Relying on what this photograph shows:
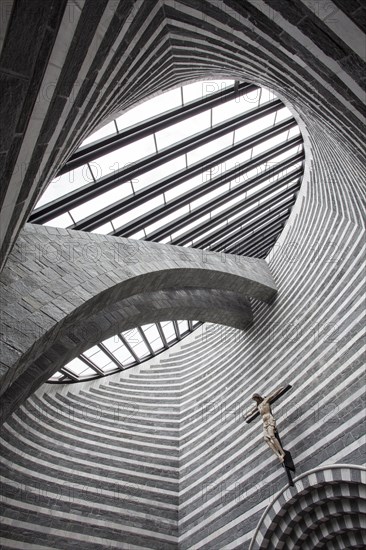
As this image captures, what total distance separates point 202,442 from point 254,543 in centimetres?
337

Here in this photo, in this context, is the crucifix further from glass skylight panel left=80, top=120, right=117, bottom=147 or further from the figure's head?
glass skylight panel left=80, top=120, right=117, bottom=147

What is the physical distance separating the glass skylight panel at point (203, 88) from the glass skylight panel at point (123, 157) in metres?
0.98

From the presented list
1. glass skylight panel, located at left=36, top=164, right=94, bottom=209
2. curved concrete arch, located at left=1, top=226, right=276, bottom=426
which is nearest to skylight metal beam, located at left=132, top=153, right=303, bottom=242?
curved concrete arch, located at left=1, top=226, right=276, bottom=426

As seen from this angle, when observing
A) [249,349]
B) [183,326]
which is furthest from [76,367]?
[249,349]

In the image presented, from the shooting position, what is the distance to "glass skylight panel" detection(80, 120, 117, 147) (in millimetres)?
7145

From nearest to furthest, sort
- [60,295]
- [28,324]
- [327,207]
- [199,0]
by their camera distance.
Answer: [199,0] → [28,324] → [60,295] → [327,207]

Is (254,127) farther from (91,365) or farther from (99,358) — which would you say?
(91,365)

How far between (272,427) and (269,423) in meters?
0.12

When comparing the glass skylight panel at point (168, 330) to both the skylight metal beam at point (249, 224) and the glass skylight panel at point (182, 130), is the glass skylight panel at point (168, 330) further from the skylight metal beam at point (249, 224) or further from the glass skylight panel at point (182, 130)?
the glass skylight panel at point (182, 130)

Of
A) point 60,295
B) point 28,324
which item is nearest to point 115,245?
point 60,295

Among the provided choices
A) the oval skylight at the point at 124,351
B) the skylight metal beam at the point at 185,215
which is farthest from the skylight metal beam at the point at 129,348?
the skylight metal beam at the point at 185,215

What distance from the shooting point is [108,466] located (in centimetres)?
1247

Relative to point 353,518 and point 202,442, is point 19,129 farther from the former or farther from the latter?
point 202,442

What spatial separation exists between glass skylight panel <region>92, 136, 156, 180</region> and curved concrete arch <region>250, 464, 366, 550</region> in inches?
250
